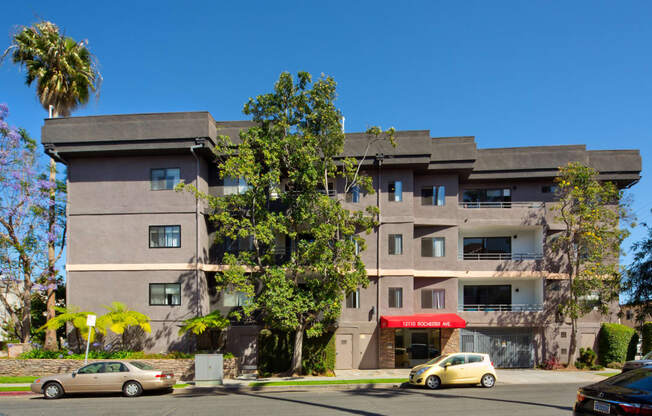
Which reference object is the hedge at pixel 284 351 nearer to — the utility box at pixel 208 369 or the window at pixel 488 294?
the utility box at pixel 208 369

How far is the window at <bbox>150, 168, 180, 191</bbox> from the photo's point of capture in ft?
86.0

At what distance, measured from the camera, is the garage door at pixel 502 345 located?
1081 inches

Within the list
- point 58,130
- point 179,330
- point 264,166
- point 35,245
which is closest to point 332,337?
point 179,330

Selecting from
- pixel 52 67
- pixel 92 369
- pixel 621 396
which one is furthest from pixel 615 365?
pixel 52 67

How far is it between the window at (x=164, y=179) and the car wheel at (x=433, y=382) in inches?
617

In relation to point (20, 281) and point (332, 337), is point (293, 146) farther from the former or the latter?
point (20, 281)

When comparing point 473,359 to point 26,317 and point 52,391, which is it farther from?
point 26,317

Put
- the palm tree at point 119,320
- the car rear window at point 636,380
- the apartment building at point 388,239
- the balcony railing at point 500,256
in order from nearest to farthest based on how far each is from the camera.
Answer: the car rear window at point 636,380 < the palm tree at point 119,320 < the apartment building at point 388,239 < the balcony railing at point 500,256

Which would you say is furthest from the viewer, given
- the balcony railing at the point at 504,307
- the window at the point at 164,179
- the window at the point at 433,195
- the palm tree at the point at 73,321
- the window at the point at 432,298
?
the window at the point at 433,195

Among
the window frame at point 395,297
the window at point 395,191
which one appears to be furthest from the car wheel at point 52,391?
the window at point 395,191

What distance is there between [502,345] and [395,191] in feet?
33.7

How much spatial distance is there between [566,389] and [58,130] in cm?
2648

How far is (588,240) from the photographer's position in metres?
26.5

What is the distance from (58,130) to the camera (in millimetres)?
26109
